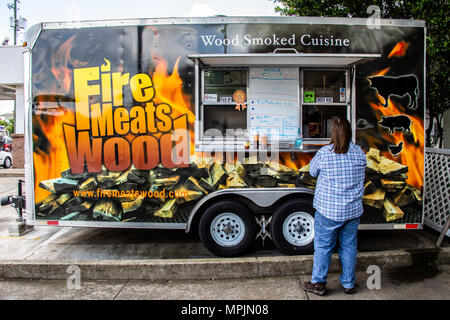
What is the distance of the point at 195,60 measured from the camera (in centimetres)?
408

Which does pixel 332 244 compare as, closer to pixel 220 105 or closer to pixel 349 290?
pixel 349 290

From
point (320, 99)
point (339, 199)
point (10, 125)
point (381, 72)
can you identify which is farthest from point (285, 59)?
point (10, 125)

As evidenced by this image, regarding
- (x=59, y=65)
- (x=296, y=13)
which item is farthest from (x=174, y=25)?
(x=296, y=13)

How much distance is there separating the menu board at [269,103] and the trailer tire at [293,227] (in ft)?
3.28

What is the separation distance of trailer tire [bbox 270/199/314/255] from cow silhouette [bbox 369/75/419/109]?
179cm

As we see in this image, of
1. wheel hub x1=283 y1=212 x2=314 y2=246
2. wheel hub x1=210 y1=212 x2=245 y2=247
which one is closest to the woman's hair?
wheel hub x1=283 y1=212 x2=314 y2=246

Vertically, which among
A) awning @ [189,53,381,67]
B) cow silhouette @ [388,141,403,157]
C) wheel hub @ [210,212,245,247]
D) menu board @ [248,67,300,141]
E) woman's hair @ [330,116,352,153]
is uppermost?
awning @ [189,53,381,67]

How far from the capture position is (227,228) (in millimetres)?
4203

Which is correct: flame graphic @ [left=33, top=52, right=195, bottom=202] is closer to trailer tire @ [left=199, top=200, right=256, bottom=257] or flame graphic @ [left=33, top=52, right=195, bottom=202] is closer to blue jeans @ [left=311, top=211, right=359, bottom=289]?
trailer tire @ [left=199, top=200, right=256, bottom=257]

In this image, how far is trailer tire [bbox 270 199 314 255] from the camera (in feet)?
13.6

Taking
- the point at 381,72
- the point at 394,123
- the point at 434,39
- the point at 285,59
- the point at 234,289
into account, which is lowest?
the point at 234,289

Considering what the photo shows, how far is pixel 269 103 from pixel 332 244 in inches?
80.2

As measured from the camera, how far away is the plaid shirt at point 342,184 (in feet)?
10.3

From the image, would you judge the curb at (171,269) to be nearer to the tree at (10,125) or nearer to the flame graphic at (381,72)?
the flame graphic at (381,72)
